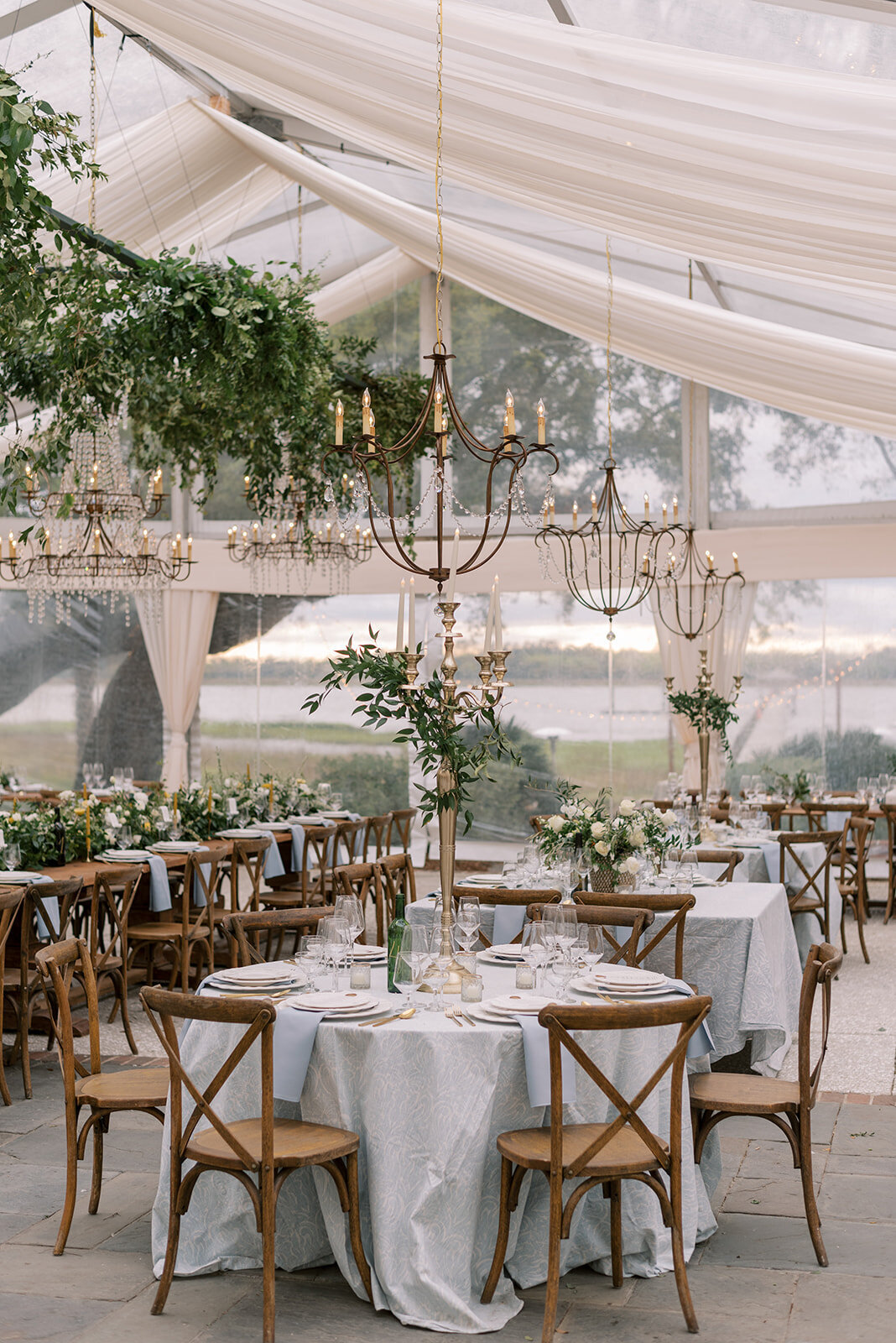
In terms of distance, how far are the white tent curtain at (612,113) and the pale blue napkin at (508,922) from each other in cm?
292

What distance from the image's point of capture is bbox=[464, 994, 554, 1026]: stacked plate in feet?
12.1

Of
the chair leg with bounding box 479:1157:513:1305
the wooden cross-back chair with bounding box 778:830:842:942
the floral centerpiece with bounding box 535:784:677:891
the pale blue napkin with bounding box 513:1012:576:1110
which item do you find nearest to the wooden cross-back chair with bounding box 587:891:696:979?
the floral centerpiece with bounding box 535:784:677:891

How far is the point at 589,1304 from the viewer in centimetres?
364

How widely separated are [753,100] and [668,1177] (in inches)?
115

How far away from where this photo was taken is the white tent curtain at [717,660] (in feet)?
39.7

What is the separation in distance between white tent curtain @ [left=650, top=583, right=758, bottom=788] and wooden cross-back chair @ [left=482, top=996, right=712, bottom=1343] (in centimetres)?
862

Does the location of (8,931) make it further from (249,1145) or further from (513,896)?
(249,1145)

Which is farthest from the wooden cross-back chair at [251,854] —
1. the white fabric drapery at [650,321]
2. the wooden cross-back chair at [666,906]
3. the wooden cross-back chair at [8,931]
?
the white fabric drapery at [650,321]

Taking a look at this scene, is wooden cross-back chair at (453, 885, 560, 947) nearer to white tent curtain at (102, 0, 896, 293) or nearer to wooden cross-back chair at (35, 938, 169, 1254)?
wooden cross-back chair at (35, 938, 169, 1254)

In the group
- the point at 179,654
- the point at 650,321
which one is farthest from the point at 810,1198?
the point at 179,654

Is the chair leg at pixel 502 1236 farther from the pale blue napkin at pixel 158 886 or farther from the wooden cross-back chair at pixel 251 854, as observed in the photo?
the wooden cross-back chair at pixel 251 854

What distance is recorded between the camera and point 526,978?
163 inches

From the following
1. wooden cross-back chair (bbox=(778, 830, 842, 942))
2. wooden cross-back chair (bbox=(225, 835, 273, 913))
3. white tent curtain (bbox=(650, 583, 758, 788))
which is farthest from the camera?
white tent curtain (bbox=(650, 583, 758, 788))

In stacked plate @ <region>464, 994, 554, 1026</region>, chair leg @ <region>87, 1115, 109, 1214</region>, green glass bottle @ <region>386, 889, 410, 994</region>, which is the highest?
green glass bottle @ <region>386, 889, 410, 994</region>
